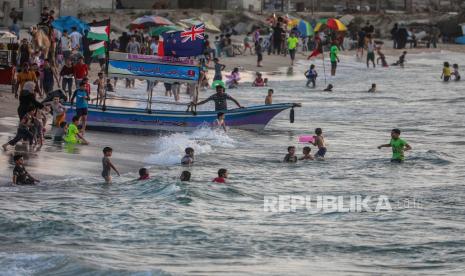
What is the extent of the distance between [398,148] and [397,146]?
0.31 ft

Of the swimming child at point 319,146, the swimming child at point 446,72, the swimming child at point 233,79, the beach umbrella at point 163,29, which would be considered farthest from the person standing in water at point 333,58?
the swimming child at point 319,146

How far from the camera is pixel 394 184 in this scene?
22703mm

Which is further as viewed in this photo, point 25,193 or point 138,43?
point 138,43

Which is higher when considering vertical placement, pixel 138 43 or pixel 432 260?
pixel 138 43

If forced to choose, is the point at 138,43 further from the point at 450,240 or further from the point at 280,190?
the point at 450,240

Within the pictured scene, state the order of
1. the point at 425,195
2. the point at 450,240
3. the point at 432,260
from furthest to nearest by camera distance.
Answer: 1. the point at 425,195
2. the point at 450,240
3. the point at 432,260

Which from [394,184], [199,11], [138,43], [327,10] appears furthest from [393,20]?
[394,184]

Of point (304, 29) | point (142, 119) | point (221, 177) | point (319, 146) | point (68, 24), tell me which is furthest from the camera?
point (304, 29)

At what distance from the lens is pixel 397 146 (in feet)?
82.5

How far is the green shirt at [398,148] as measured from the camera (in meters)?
25.0

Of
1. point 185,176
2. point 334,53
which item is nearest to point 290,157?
point 185,176

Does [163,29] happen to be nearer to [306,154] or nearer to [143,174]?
[306,154]

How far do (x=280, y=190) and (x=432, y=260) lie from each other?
5755 millimetres

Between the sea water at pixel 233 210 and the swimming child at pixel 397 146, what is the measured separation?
219mm
